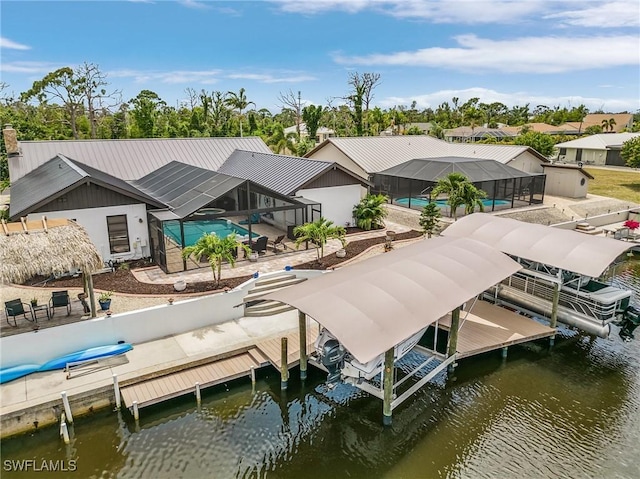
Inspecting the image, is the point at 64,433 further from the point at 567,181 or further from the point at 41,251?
the point at 567,181

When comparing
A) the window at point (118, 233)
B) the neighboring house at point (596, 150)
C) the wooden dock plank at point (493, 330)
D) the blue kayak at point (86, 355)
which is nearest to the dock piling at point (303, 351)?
the wooden dock plank at point (493, 330)

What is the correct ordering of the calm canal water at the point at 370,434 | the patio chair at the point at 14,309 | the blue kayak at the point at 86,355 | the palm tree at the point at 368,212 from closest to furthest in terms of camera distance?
the calm canal water at the point at 370,434 < the blue kayak at the point at 86,355 < the patio chair at the point at 14,309 < the palm tree at the point at 368,212

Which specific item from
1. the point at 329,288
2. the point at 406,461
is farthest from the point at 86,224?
the point at 406,461

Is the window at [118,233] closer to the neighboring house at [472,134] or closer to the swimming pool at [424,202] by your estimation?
the swimming pool at [424,202]

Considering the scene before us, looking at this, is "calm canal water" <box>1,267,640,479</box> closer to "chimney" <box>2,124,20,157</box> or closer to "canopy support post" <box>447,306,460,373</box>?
"canopy support post" <box>447,306,460,373</box>

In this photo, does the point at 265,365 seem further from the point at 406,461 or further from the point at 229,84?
the point at 229,84

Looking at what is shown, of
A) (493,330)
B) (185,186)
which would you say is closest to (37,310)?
(185,186)
